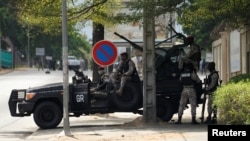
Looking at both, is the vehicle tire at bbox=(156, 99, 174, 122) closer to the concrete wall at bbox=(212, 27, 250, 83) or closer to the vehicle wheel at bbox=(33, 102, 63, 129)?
the vehicle wheel at bbox=(33, 102, 63, 129)

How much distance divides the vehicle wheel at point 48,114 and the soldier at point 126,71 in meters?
1.75

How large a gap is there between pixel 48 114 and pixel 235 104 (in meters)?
7.75

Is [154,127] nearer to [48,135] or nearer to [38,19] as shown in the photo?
[48,135]

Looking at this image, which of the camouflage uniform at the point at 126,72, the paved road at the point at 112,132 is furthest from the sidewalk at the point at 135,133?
the camouflage uniform at the point at 126,72

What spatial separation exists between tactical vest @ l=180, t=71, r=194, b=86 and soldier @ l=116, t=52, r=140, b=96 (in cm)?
134

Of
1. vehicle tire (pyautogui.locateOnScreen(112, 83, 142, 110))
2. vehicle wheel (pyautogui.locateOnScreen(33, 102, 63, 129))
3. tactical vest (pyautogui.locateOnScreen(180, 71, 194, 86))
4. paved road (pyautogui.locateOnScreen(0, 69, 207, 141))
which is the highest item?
tactical vest (pyautogui.locateOnScreen(180, 71, 194, 86))

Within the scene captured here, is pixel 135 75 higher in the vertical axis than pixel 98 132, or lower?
higher

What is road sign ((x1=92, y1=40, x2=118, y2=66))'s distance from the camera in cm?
1736

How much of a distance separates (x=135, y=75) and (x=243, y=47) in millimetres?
8496

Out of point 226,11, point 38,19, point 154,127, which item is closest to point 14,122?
point 38,19

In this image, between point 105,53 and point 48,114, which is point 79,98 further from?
point 105,53

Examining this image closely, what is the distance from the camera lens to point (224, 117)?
35.5 ft

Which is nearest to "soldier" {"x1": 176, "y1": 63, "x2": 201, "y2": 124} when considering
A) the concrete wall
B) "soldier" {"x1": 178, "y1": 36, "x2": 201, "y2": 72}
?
"soldier" {"x1": 178, "y1": 36, "x2": 201, "y2": 72}

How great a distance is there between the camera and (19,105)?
55.9 feet
